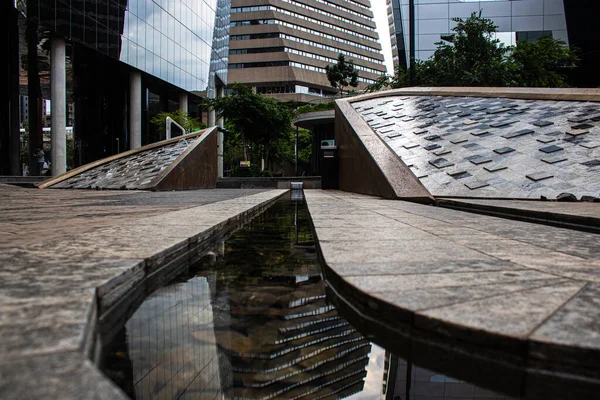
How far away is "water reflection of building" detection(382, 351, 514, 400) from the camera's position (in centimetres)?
136

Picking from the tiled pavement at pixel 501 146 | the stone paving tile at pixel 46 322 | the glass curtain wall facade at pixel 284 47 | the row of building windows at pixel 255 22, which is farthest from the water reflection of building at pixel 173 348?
the row of building windows at pixel 255 22

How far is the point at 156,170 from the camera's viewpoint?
48.6ft

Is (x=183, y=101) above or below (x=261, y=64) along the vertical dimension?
below

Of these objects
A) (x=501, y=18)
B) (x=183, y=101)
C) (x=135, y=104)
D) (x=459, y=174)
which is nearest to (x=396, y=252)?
(x=459, y=174)

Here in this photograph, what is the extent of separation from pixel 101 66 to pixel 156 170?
648 inches

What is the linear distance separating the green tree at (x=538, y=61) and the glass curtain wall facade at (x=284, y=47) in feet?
156

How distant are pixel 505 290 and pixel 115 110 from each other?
1320 inches

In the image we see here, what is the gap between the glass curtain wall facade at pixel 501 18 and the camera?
3700 centimetres

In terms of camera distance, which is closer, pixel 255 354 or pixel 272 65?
pixel 255 354

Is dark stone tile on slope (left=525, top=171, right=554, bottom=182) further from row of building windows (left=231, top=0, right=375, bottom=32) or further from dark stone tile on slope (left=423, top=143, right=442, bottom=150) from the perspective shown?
row of building windows (left=231, top=0, right=375, bottom=32)

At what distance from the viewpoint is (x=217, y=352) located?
5.19 ft

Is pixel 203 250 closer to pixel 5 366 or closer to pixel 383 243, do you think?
pixel 383 243

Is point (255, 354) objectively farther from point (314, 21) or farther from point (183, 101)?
point (314, 21)

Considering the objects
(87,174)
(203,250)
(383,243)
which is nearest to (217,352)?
(383,243)
